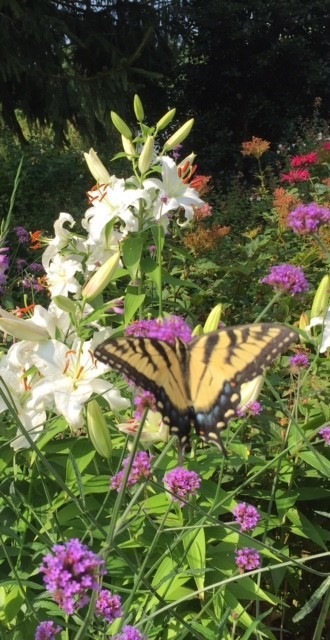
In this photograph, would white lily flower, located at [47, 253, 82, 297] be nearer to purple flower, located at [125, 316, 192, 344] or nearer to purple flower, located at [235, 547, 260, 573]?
purple flower, located at [125, 316, 192, 344]

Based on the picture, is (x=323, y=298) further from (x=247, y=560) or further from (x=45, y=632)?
(x=45, y=632)

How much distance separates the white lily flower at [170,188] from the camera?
1673 mm

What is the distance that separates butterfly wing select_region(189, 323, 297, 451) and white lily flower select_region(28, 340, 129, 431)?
0.16 m

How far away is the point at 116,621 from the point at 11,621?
322 mm

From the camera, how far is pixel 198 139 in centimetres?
930

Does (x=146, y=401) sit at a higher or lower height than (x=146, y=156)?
lower

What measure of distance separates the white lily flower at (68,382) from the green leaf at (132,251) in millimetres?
530

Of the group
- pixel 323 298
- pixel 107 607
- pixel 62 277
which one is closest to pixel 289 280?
pixel 323 298

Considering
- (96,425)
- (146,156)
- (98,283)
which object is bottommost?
(96,425)

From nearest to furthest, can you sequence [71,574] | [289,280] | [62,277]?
[71,574] → [289,280] → [62,277]

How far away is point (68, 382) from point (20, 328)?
0.14 m

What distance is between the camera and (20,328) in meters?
1.18

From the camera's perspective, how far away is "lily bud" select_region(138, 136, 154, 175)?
1677 millimetres

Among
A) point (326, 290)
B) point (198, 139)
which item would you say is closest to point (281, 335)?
point (326, 290)
